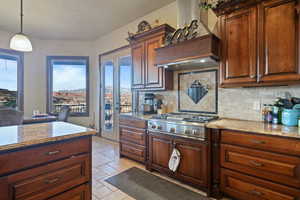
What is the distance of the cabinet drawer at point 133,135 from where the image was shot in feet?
9.23

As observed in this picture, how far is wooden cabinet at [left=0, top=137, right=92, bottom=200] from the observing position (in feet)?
3.72

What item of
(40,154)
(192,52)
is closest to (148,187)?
(40,154)

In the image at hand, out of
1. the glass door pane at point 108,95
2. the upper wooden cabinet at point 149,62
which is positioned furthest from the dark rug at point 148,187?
the glass door pane at point 108,95

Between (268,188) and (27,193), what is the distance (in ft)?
7.13

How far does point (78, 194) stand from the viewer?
1.47 m

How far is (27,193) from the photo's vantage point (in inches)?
47.0

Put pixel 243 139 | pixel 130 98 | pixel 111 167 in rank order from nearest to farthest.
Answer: pixel 243 139 < pixel 111 167 < pixel 130 98

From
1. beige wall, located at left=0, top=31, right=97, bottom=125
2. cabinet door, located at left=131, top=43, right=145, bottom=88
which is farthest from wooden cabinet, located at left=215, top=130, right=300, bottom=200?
beige wall, located at left=0, top=31, right=97, bottom=125

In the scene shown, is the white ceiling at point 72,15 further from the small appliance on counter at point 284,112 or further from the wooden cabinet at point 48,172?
the wooden cabinet at point 48,172

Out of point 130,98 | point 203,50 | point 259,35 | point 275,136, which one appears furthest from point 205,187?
point 130,98

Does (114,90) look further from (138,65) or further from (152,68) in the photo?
(152,68)

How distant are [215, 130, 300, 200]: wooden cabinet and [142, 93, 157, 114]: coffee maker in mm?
1637

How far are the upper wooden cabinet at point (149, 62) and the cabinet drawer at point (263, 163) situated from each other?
1518mm

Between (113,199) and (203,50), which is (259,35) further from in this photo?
(113,199)
